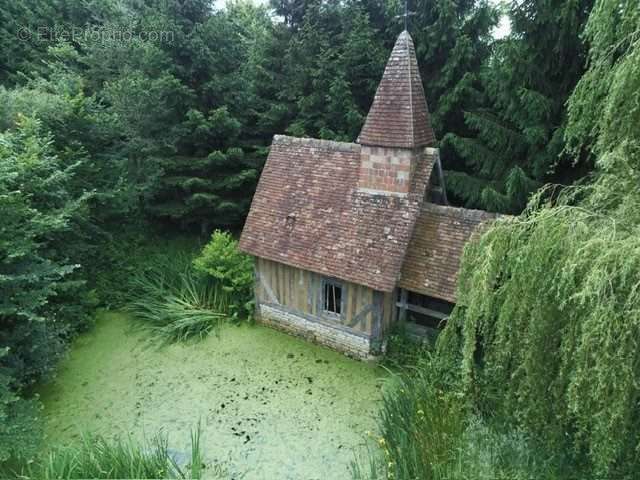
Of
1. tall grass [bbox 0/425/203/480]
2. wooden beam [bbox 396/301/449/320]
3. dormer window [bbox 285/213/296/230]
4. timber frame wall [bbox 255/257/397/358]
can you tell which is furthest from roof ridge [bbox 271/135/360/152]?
tall grass [bbox 0/425/203/480]

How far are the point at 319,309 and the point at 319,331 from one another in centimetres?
53

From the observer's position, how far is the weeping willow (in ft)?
13.2

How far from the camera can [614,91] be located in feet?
15.9

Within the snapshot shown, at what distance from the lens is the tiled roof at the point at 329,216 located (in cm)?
905

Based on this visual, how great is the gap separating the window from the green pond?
36.4 inches

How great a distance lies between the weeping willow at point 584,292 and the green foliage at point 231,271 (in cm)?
651

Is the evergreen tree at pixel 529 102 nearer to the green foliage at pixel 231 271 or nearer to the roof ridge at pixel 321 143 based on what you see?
the roof ridge at pixel 321 143

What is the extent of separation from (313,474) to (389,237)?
4.54 m

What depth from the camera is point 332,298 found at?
10.0 m

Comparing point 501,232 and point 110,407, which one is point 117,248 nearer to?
point 110,407

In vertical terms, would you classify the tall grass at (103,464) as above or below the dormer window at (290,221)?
below

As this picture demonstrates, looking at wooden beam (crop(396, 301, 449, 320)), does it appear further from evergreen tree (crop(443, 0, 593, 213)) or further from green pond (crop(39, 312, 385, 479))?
evergreen tree (crop(443, 0, 593, 213))

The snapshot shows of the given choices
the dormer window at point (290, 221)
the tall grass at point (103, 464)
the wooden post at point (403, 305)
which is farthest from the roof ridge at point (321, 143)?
the tall grass at point (103, 464)

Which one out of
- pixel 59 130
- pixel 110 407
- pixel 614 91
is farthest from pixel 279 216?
pixel 614 91
